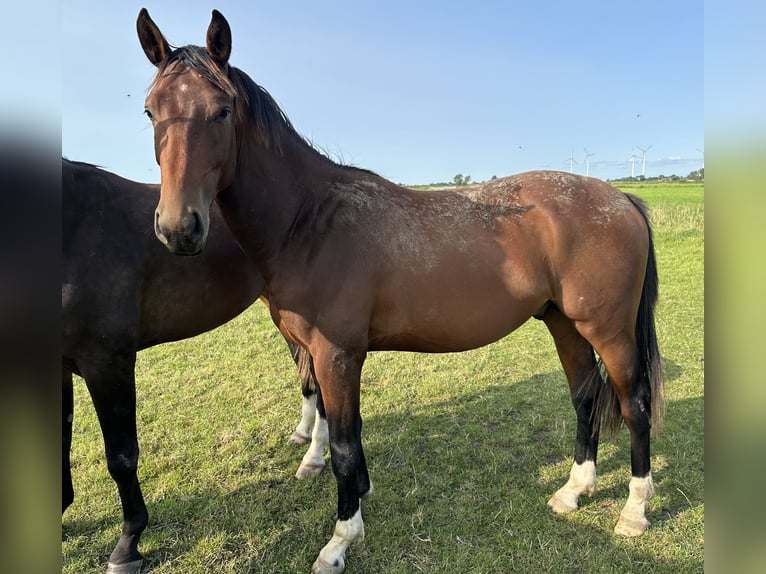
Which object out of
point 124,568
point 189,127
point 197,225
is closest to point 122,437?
point 124,568

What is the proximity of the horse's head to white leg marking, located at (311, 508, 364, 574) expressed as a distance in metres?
1.79

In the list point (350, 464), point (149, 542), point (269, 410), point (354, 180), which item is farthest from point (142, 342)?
point (269, 410)

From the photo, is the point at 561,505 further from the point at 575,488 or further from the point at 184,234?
the point at 184,234

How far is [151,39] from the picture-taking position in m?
2.06

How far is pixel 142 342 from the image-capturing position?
9.00 ft

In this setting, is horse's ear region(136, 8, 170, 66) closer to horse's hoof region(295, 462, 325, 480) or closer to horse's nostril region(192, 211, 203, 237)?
horse's nostril region(192, 211, 203, 237)

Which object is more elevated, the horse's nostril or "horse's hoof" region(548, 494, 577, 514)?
the horse's nostril

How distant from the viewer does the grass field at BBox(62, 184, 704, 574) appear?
2.59 meters

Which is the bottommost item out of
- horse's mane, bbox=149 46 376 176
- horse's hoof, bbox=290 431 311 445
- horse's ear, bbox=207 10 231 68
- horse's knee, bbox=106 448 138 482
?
horse's hoof, bbox=290 431 311 445

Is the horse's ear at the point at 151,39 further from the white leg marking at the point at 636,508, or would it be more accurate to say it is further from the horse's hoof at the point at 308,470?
the white leg marking at the point at 636,508

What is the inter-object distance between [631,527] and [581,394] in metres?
0.84

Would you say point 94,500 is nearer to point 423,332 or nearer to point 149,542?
point 149,542

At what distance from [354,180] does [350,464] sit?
1.66 m

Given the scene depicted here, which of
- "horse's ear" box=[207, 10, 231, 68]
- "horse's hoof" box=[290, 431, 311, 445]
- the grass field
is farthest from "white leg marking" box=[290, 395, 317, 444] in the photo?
"horse's ear" box=[207, 10, 231, 68]
